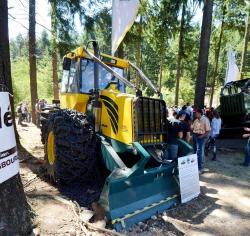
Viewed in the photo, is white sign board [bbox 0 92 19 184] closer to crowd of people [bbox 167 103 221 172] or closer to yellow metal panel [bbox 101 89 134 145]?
yellow metal panel [bbox 101 89 134 145]

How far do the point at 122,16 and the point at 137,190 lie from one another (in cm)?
543

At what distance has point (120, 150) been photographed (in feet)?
19.0

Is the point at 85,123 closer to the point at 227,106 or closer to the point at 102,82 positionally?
the point at 102,82

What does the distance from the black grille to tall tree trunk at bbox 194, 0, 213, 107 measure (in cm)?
711

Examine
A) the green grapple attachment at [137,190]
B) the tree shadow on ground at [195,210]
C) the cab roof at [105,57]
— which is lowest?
the tree shadow on ground at [195,210]

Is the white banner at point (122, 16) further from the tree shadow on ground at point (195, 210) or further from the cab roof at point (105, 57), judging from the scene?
the tree shadow on ground at point (195, 210)

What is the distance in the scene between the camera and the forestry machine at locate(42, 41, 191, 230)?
4914 mm

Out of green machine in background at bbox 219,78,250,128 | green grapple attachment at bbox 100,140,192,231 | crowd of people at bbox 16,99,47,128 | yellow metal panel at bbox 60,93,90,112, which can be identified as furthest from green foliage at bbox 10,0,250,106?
green grapple attachment at bbox 100,140,192,231

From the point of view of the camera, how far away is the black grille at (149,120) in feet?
18.0

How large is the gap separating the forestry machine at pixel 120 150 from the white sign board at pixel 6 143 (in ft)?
5.58

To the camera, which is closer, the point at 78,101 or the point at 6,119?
the point at 6,119

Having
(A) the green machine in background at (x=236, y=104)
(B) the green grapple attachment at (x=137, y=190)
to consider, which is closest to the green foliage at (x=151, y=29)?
→ (A) the green machine in background at (x=236, y=104)

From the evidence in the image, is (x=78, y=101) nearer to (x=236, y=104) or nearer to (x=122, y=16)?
(x=122, y=16)

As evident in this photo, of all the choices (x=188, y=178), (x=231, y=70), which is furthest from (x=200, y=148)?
(x=231, y=70)
